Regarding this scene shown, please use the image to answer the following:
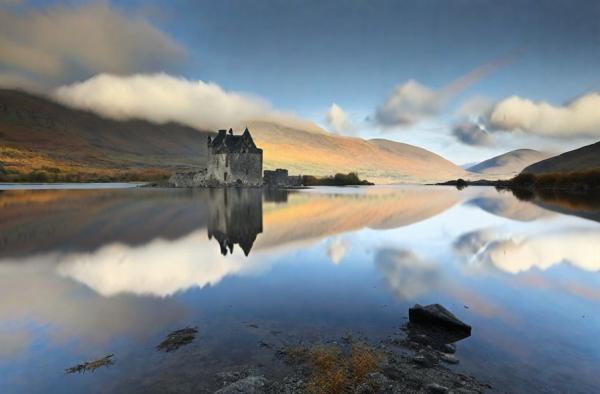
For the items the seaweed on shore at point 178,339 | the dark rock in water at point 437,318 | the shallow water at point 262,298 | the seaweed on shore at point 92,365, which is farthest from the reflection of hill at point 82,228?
the dark rock in water at point 437,318

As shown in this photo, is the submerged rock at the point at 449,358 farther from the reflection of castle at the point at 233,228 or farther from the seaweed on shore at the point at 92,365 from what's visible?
the reflection of castle at the point at 233,228

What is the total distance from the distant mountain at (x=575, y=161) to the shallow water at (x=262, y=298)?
155 meters

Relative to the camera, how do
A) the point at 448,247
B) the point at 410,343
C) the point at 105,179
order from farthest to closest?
the point at 105,179
the point at 448,247
the point at 410,343

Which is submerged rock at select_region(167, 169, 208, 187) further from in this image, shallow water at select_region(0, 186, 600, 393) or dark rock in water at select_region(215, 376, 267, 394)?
dark rock in water at select_region(215, 376, 267, 394)

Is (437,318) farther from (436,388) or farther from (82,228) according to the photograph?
(82,228)

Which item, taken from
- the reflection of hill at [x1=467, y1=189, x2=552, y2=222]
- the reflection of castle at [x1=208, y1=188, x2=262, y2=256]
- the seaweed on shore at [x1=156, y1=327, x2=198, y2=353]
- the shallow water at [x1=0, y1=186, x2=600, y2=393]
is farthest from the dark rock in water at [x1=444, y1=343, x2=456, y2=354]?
the reflection of hill at [x1=467, y1=189, x2=552, y2=222]

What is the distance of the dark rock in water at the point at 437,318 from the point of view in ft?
25.5

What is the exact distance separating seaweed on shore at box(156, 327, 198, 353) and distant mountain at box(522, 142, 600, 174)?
165715 millimetres

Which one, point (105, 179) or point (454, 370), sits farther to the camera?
point (105, 179)

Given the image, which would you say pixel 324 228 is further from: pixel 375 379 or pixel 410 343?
pixel 375 379

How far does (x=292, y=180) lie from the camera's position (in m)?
93.1

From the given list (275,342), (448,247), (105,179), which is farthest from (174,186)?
(275,342)

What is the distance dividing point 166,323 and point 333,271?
619cm

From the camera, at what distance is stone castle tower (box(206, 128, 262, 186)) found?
7281 centimetres
